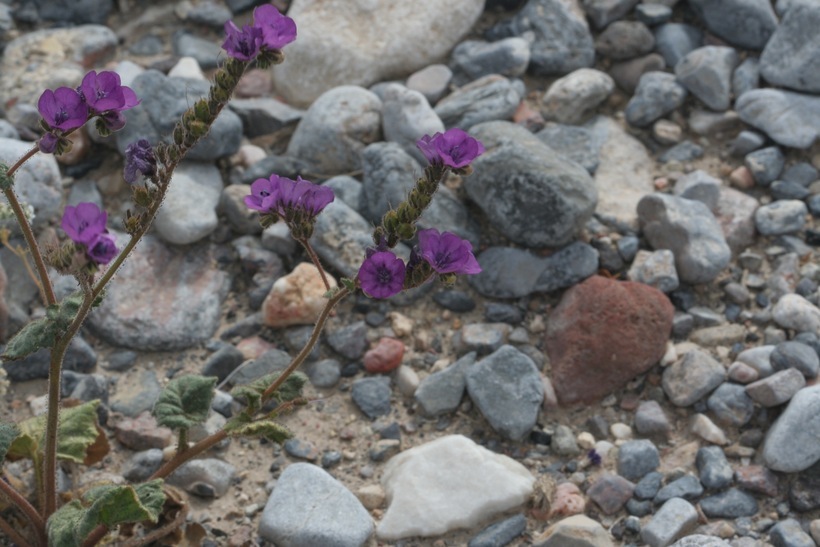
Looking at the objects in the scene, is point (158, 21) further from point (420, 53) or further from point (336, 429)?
point (336, 429)

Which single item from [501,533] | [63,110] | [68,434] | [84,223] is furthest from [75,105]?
[501,533]

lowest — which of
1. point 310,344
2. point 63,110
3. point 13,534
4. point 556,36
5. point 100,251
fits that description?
point 13,534

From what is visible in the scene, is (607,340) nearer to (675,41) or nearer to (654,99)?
(654,99)

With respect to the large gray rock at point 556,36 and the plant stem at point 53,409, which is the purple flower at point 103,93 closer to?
the plant stem at point 53,409

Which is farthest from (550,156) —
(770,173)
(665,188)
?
(770,173)

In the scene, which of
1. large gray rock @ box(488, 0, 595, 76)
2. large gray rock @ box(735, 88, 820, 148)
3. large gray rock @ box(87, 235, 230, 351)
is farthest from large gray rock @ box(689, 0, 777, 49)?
large gray rock @ box(87, 235, 230, 351)

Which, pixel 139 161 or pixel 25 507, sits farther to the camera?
pixel 25 507

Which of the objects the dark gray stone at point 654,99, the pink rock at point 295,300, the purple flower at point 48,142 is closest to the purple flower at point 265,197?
the purple flower at point 48,142
